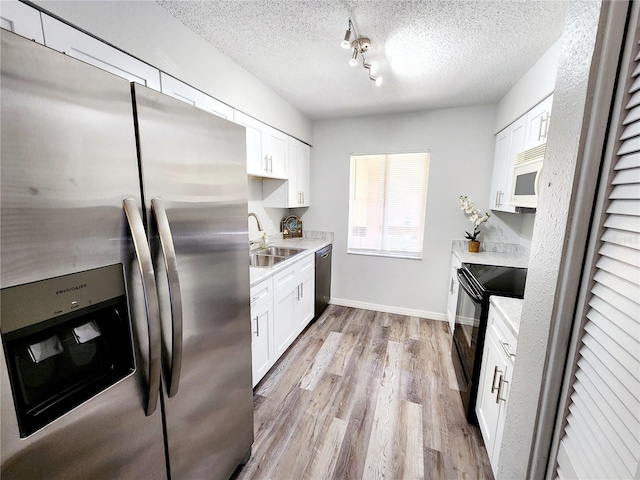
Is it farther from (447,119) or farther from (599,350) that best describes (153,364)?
(447,119)

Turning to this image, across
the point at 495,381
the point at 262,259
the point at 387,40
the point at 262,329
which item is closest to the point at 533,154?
the point at 387,40

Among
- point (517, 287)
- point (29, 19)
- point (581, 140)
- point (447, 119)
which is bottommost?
point (517, 287)

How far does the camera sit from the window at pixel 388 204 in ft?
10.6

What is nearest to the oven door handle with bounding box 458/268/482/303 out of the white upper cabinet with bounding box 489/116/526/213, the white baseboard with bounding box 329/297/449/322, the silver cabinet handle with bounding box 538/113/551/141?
the white upper cabinet with bounding box 489/116/526/213

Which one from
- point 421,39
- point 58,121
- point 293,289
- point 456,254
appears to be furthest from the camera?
point 456,254

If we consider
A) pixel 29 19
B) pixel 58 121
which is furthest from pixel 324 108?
pixel 58 121

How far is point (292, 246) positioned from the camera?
2977 millimetres

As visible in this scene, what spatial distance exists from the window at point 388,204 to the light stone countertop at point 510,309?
179 cm

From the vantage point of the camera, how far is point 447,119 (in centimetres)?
297

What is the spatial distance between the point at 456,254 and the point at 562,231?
236cm

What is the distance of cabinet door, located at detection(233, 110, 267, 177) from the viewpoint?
7.03 feet

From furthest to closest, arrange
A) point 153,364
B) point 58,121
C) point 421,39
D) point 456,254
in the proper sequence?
point 456,254, point 421,39, point 153,364, point 58,121

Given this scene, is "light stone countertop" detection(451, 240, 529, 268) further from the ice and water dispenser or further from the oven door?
the ice and water dispenser

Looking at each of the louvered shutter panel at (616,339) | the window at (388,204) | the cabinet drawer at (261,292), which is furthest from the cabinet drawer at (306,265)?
the louvered shutter panel at (616,339)
